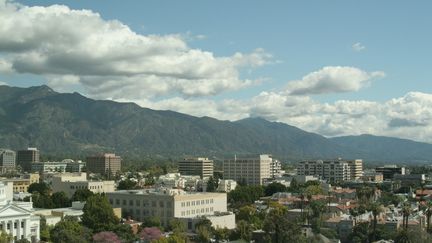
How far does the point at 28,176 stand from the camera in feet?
570

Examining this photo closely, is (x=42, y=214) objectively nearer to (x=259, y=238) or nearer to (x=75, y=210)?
(x=75, y=210)

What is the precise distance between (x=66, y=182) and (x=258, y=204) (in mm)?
45646

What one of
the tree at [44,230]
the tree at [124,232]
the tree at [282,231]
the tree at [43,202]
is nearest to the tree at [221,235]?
the tree at [124,232]

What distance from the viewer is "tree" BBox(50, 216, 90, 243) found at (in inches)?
2516

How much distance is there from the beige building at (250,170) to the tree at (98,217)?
11808 cm

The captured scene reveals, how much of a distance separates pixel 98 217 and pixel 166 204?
1771 centimetres

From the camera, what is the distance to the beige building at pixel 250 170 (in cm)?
19550

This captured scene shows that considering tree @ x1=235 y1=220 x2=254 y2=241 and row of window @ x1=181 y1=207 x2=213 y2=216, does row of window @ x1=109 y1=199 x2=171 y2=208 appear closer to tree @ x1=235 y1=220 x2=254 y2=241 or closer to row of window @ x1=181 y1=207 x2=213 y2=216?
row of window @ x1=181 y1=207 x2=213 y2=216

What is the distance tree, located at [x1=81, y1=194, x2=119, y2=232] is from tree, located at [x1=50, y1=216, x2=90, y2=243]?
316cm

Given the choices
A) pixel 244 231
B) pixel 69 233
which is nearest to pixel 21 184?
pixel 69 233

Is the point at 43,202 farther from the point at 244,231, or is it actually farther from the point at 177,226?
the point at 244,231

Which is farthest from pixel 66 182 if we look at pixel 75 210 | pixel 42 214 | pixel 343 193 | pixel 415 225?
pixel 415 225

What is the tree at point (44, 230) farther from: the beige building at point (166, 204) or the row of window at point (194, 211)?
the row of window at point (194, 211)

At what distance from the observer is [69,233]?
65.9m
